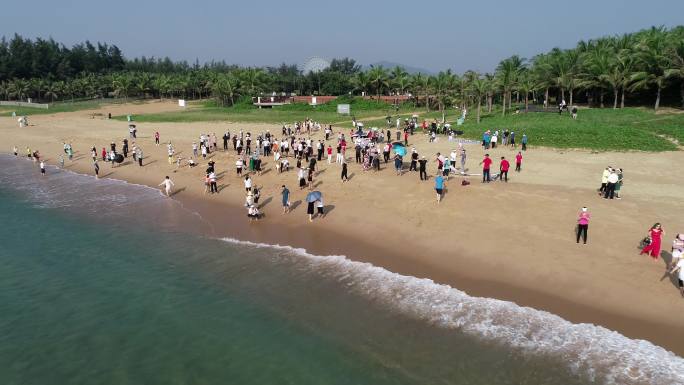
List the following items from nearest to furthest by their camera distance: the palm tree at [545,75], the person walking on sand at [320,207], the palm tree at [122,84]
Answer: the person walking on sand at [320,207]
the palm tree at [545,75]
the palm tree at [122,84]

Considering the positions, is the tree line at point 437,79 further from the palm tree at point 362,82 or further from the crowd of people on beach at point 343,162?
the crowd of people on beach at point 343,162

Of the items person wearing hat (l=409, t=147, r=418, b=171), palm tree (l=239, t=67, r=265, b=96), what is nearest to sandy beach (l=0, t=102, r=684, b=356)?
person wearing hat (l=409, t=147, r=418, b=171)

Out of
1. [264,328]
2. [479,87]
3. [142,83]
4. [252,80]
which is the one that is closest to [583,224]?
[264,328]

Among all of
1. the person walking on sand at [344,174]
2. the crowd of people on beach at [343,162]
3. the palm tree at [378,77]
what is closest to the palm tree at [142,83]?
the palm tree at [378,77]

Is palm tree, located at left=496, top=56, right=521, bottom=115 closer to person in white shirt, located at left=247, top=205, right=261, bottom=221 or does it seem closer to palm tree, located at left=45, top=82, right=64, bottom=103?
person in white shirt, located at left=247, top=205, right=261, bottom=221

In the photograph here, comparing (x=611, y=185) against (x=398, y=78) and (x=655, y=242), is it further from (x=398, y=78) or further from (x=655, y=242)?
(x=398, y=78)

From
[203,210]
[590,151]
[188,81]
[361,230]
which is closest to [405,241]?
[361,230]
